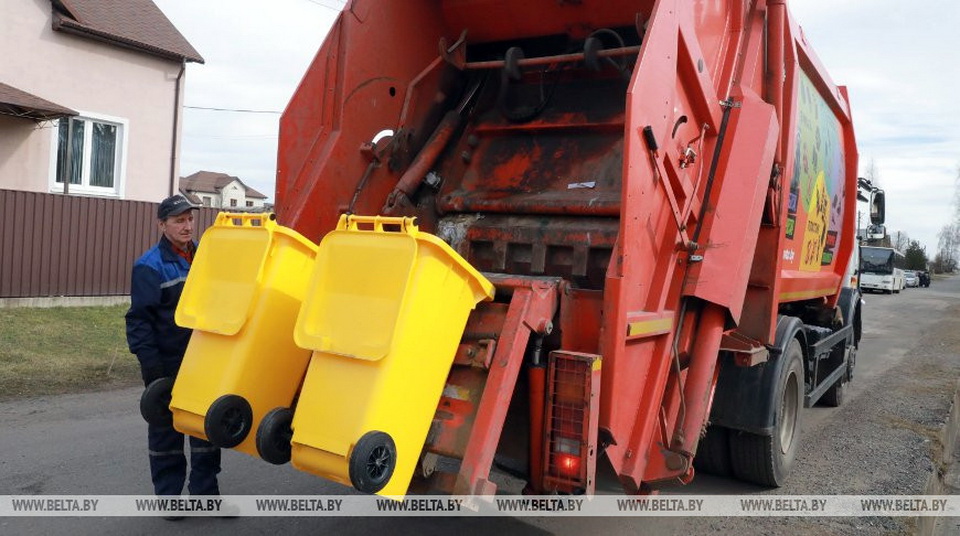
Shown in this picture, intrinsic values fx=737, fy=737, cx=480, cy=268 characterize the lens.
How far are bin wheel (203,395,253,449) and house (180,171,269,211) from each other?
62727 mm

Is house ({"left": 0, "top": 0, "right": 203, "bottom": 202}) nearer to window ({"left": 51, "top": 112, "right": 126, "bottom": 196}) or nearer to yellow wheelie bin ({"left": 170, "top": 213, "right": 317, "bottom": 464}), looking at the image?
window ({"left": 51, "top": 112, "right": 126, "bottom": 196})

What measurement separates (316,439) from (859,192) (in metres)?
6.87

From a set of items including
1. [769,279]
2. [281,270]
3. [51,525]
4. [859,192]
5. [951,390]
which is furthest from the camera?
[951,390]

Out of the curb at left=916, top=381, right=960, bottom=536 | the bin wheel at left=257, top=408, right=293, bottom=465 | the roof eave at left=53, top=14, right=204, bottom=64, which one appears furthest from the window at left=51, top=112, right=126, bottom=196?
the curb at left=916, top=381, right=960, bottom=536

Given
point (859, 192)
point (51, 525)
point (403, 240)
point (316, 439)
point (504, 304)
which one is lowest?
point (51, 525)

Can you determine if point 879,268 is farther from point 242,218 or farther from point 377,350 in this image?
point 377,350

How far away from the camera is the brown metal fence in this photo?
10.9 meters

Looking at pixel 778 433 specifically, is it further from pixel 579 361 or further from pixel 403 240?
pixel 403 240

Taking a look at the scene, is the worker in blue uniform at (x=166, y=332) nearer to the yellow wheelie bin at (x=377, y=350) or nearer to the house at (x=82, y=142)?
the yellow wheelie bin at (x=377, y=350)

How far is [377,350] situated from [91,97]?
12.4 m

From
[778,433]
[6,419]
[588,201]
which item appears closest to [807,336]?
[778,433]

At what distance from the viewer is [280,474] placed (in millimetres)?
4484

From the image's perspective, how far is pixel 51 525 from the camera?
3607 millimetres

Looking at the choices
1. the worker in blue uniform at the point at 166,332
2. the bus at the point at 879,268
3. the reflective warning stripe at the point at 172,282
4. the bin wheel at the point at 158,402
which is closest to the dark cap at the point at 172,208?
the worker in blue uniform at the point at 166,332
